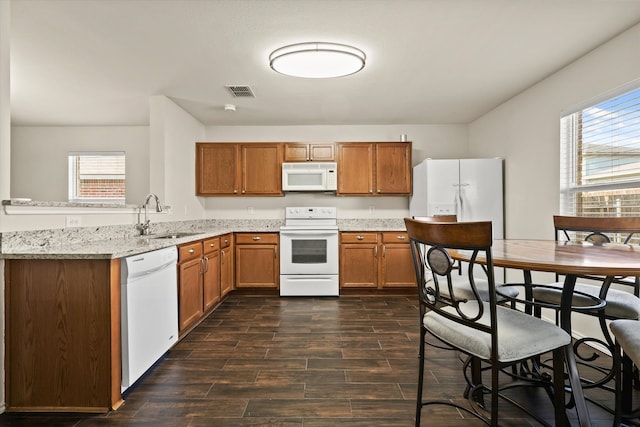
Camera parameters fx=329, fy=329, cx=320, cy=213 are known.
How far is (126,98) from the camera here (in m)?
3.81

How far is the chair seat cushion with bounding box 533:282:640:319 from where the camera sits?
172cm

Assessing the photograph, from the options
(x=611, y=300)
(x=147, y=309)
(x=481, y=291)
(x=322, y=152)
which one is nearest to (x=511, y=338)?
(x=481, y=291)

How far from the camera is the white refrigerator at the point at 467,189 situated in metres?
3.87

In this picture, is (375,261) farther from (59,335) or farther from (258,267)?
(59,335)

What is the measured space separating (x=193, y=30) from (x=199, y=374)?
94.1 inches

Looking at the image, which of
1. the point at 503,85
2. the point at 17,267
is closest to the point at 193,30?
the point at 17,267

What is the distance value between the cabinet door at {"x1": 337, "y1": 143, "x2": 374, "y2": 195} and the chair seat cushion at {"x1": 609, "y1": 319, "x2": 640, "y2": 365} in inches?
133

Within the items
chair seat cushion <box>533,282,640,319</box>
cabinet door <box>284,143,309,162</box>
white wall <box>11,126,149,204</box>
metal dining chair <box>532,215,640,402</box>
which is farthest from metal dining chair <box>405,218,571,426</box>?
white wall <box>11,126,149,204</box>

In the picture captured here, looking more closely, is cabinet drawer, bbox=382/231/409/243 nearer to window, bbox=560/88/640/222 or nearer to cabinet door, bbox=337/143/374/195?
cabinet door, bbox=337/143/374/195

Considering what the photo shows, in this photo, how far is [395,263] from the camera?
4305 mm

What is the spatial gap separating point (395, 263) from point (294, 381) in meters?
2.51

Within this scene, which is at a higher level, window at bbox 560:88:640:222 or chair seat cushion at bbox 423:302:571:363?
window at bbox 560:88:640:222

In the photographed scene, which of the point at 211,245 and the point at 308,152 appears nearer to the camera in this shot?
the point at 211,245

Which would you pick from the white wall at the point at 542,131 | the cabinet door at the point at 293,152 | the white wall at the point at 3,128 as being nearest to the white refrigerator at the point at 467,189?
the white wall at the point at 542,131
